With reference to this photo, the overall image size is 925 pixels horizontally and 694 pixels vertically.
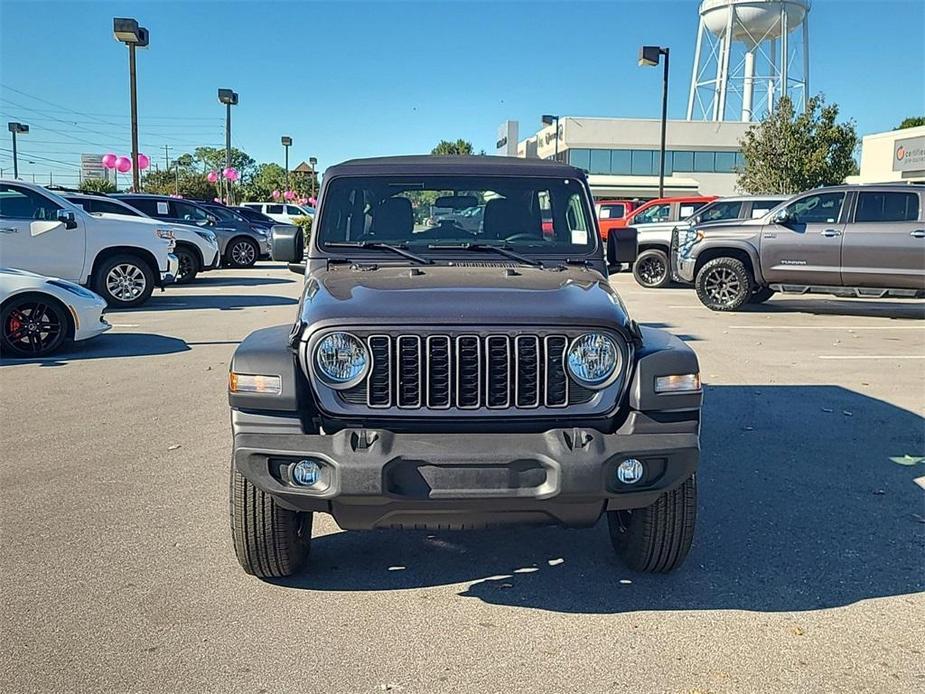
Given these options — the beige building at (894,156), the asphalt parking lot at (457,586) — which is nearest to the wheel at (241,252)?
the asphalt parking lot at (457,586)

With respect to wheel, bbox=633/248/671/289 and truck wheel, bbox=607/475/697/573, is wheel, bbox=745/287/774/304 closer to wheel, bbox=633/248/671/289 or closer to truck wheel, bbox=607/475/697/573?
wheel, bbox=633/248/671/289

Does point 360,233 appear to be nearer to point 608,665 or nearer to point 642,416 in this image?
point 642,416

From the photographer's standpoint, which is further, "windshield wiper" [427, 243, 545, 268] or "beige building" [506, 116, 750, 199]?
"beige building" [506, 116, 750, 199]

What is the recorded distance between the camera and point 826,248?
40.4 feet

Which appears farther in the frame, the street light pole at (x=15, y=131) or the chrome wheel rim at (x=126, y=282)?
the street light pole at (x=15, y=131)

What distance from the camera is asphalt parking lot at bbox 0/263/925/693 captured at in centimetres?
304

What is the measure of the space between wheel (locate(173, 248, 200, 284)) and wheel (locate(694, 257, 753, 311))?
9397mm

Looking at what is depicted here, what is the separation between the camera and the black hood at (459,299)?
10.9ft

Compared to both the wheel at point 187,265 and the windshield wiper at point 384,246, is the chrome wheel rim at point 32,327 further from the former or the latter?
the wheel at point 187,265

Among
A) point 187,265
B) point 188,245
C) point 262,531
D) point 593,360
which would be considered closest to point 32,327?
point 262,531

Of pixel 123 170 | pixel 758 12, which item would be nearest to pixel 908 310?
pixel 123 170

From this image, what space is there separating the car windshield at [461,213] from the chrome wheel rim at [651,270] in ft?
41.6

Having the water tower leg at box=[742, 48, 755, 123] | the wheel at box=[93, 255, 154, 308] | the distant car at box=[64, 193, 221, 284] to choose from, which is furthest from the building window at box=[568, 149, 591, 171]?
the wheel at box=[93, 255, 154, 308]

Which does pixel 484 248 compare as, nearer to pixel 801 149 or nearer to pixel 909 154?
pixel 801 149
